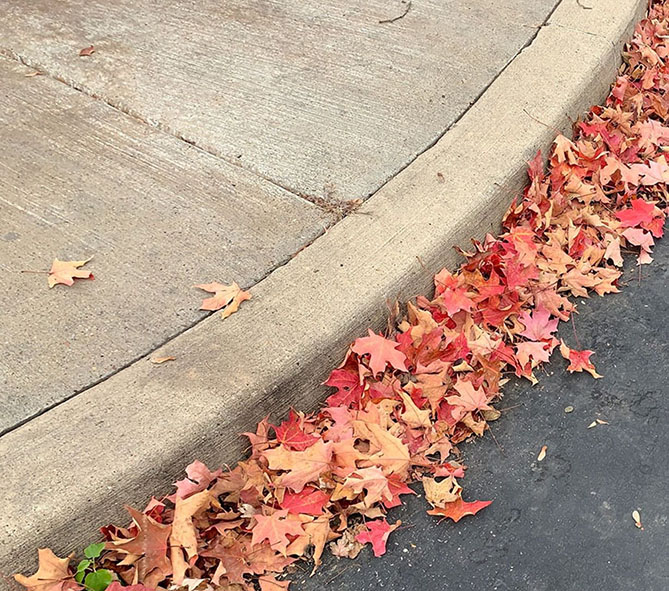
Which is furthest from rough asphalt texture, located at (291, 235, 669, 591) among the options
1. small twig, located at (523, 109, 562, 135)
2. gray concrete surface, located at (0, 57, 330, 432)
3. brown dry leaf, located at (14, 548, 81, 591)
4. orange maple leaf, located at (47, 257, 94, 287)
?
orange maple leaf, located at (47, 257, 94, 287)

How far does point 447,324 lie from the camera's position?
2865 mm

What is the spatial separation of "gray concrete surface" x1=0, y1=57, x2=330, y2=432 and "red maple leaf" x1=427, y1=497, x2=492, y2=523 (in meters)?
0.92

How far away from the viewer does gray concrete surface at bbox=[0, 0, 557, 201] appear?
3.31 meters

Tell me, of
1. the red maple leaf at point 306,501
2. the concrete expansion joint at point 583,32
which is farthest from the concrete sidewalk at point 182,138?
the red maple leaf at point 306,501

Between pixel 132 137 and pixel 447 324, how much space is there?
4.85ft

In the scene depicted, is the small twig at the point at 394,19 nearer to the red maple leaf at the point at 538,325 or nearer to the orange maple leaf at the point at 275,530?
the red maple leaf at the point at 538,325

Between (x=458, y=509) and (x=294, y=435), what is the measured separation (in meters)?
0.52

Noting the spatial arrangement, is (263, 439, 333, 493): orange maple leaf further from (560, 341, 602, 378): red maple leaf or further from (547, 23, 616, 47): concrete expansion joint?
A: (547, 23, 616, 47): concrete expansion joint

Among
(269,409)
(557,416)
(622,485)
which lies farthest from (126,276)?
(622,485)

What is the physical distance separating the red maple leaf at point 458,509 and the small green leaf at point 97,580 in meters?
0.90

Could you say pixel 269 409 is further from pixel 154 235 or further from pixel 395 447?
pixel 154 235

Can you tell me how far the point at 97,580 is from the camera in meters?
2.11

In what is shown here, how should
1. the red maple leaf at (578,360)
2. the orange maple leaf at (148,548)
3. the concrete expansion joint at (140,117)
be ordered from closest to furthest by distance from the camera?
the orange maple leaf at (148,548)
the red maple leaf at (578,360)
the concrete expansion joint at (140,117)

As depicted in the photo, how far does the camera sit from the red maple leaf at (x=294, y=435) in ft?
7.97
